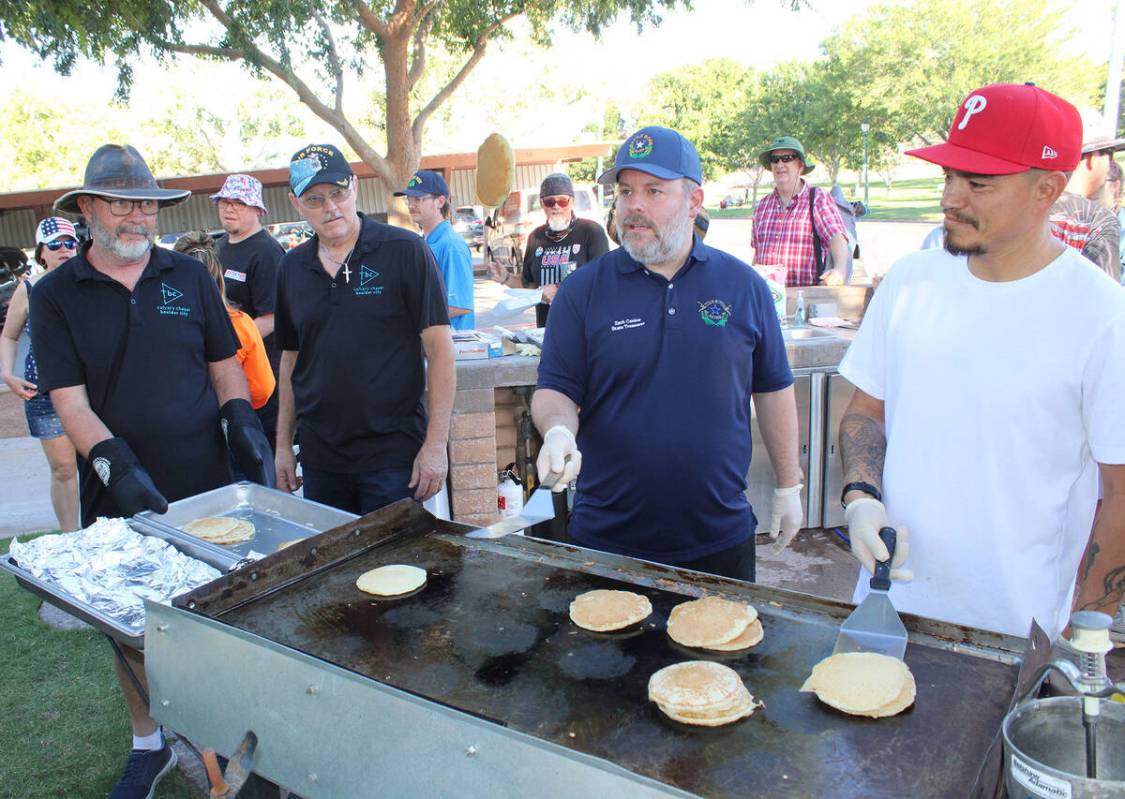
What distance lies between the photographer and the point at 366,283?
10.6ft

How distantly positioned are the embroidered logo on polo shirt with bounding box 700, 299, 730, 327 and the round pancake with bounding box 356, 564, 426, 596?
1.11 meters

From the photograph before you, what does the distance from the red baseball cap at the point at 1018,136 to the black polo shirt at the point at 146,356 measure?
2538 millimetres

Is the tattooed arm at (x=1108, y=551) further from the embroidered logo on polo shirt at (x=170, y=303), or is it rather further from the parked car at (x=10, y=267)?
the parked car at (x=10, y=267)

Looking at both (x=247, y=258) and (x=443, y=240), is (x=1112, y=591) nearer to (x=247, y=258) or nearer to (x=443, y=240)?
(x=443, y=240)

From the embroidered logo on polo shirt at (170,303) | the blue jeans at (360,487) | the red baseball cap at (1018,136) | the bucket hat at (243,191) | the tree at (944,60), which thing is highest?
the tree at (944,60)

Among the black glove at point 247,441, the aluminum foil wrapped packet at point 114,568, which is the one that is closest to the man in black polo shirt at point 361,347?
the black glove at point 247,441

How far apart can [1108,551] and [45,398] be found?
480 cm

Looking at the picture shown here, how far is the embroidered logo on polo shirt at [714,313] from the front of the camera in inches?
97.7

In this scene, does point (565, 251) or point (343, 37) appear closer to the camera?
point (565, 251)

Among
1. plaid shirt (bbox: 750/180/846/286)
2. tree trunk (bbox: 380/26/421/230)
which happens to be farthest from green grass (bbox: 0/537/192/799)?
tree trunk (bbox: 380/26/421/230)

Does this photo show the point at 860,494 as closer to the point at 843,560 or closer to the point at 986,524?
the point at 986,524

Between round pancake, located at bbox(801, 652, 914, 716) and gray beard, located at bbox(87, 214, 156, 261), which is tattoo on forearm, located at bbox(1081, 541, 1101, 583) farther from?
gray beard, located at bbox(87, 214, 156, 261)

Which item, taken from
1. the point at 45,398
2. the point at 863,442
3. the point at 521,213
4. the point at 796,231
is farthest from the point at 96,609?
the point at 521,213

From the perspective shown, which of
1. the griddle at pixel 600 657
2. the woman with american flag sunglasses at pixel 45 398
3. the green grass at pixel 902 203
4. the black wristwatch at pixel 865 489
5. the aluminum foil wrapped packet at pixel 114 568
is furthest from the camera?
the green grass at pixel 902 203
